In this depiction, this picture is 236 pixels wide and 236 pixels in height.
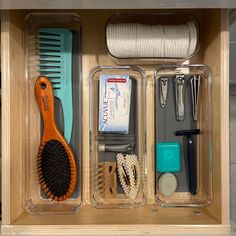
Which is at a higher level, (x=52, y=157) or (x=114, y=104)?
(x=114, y=104)

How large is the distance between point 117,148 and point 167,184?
123 millimetres

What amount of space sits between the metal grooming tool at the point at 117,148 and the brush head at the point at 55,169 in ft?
0.25

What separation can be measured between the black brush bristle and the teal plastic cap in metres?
0.18

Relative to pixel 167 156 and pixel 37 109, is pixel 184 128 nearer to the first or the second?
pixel 167 156

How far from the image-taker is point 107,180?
0.78 meters

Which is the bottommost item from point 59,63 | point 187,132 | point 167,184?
point 167,184

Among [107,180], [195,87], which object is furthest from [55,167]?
[195,87]

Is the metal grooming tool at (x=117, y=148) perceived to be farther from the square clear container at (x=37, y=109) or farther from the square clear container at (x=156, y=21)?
the square clear container at (x=156, y=21)

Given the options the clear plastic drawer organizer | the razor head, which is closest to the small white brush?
the clear plastic drawer organizer

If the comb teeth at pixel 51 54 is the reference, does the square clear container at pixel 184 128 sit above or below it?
below

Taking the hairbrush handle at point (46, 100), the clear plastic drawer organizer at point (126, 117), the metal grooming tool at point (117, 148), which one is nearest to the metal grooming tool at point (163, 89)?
the clear plastic drawer organizer at point (126, 117)

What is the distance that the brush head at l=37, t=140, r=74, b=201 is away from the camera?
2.48ft

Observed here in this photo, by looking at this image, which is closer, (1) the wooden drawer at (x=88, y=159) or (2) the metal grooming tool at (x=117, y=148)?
(1) the wooden drawer at (x=88, y=159)

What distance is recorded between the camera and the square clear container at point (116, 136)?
30.9 inches
